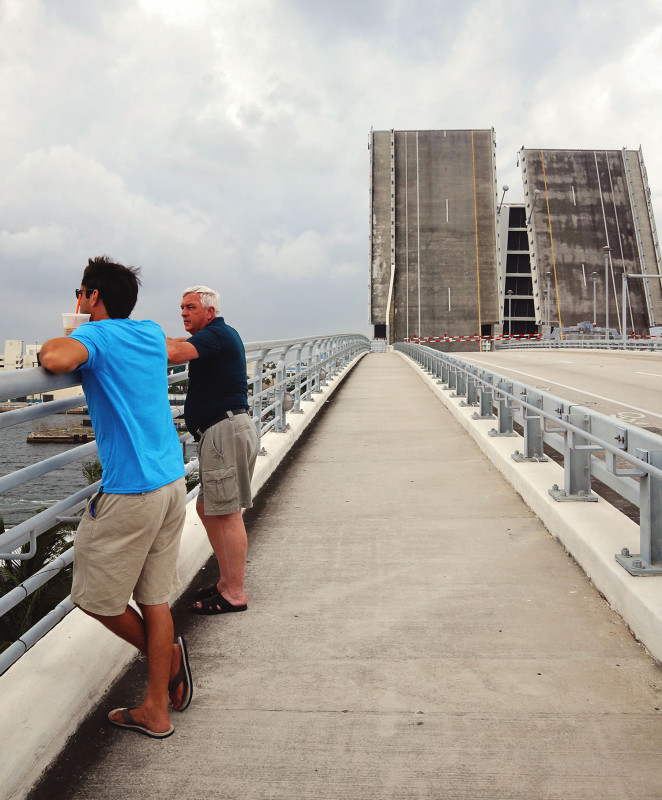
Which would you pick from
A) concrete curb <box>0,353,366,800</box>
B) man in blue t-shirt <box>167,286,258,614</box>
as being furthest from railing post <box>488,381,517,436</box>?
concrete curb <box>0,353,366,800</box>

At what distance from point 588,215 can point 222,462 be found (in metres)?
58.9

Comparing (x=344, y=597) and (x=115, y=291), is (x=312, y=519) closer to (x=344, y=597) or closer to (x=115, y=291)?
(x=344, y=597)

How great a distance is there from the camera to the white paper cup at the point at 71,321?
261cm

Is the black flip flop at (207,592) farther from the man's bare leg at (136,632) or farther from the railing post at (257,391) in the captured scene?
the railing post at (257,391)

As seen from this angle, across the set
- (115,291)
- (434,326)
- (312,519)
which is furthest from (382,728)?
(434,326)

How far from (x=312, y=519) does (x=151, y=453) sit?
3322 mm

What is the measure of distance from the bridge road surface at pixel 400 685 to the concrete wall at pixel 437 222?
50346 millimetres

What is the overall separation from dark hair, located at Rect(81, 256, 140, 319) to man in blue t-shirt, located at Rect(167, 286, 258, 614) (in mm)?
1037

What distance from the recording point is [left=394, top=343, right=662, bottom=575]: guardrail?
379 cm

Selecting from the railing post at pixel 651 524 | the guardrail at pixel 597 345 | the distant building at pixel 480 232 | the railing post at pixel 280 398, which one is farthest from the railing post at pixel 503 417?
the distant building at pixel 480 232

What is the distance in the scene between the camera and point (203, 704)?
9.86ft

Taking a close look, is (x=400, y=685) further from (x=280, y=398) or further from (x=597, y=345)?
(x=597, y=345)

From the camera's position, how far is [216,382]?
3834 millimetres

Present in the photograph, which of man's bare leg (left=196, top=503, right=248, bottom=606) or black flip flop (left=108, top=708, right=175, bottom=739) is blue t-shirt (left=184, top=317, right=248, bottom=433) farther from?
black flip flop (left=108, top=708, right=175, bottom=739)
